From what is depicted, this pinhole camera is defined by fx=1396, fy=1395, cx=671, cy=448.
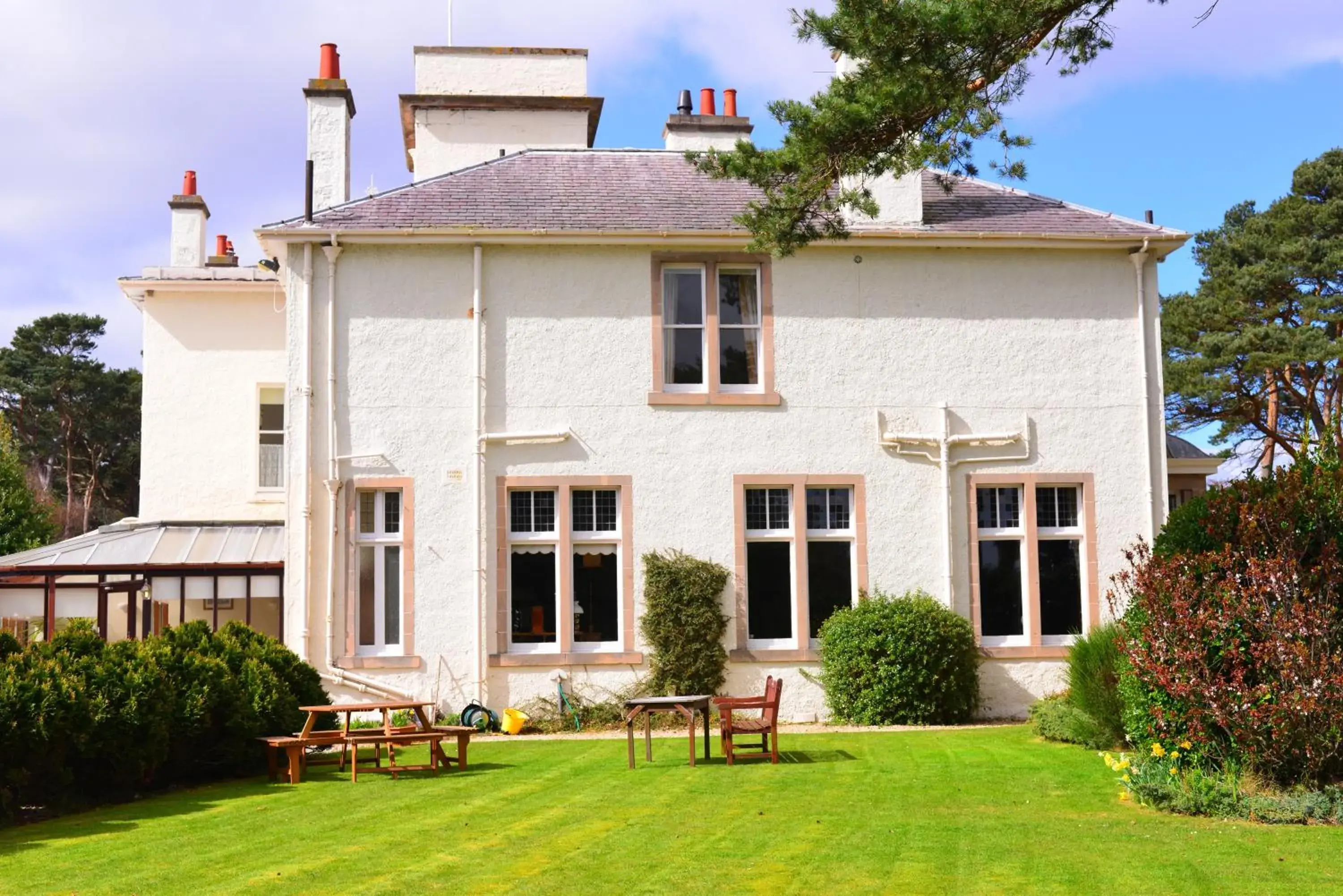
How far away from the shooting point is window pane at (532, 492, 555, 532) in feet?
55.7

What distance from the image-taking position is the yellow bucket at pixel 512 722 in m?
16.0

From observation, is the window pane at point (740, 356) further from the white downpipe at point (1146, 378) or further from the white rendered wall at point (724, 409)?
the white downpipe at point (1146, 378)

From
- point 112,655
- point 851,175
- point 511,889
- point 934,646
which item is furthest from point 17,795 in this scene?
point 934,646

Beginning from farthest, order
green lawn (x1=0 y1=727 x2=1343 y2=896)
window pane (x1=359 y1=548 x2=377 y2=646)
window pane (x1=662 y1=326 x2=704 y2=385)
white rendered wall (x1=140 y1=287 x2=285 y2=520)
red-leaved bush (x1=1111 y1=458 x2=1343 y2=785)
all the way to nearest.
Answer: white rendered wall (x1=140 y1=287 x2=285 y2=520) < window pane (x1=662 y1=326 x2=704 y2=385) < window pane (x1=359 y1=548 x2=377 y2=646) < red-leaved bush (x1=1111 y1=458 x2=1343 y2=785) < green lawn (x1=0 y1=727 x2=1343 y2=896)

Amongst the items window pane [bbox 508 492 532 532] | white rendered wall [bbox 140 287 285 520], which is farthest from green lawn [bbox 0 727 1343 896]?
white rendered wall [bbox 140 287 285 520]

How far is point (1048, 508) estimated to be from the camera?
1759 centimetres

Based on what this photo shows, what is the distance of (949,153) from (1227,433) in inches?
1162

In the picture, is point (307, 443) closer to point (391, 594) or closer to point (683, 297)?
point (391, 594)

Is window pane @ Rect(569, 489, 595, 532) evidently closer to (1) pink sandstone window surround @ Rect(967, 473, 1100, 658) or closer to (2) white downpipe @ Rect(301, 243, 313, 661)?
(2) white downpipe @ Rect(301, 243, 313, 661)

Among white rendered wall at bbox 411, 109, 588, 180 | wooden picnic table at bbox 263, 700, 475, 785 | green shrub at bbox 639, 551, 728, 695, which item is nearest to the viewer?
wooden picnic table at bbox 263, 700, 475, 785

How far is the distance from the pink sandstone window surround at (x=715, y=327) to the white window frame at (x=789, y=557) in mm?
1157

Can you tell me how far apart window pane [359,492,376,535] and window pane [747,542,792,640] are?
181 inches

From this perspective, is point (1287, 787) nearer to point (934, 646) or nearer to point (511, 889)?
point (511, 889)

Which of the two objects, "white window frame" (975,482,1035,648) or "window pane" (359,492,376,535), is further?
"white window frame" (975,482,1035,648)
